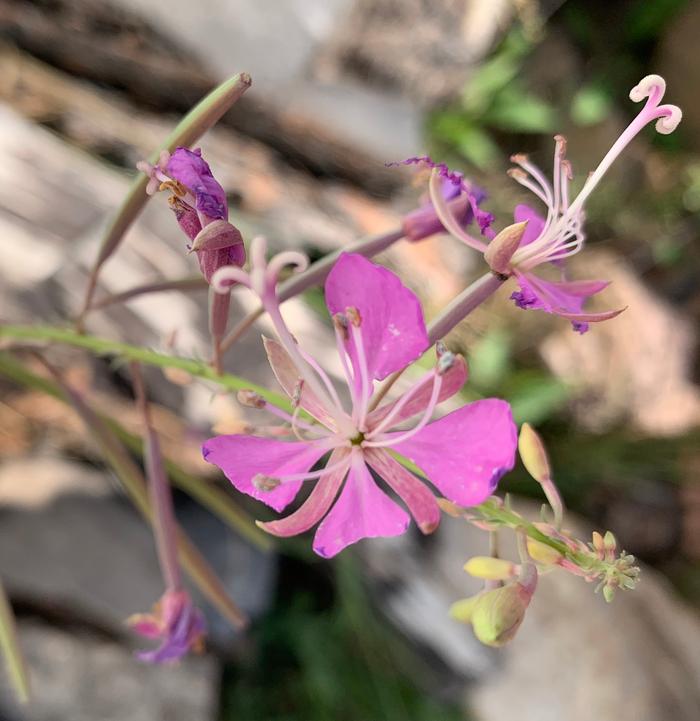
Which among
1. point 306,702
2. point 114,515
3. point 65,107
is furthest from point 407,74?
point 306,702

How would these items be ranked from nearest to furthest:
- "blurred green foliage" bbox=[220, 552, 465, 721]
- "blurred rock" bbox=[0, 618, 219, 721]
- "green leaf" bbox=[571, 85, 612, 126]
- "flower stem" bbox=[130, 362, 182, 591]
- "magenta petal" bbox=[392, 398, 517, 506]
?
"magenta petal" bbox=[392, 398, 517, 506] < "flower stem" bbox=[130, 362, 182, 591] < "blurred rock" bbox=[0, 618, 219, 721] < "blurred green foliage" bbox=[220, 552, 465, 721] < "green leaf" bbox=[571, 85, 612, 126]

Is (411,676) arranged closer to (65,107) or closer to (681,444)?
(681,444)

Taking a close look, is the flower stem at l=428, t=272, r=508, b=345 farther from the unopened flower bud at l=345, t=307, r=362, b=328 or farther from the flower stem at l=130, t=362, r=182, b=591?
the flower stem at l=130, t=362, r=182, b=591

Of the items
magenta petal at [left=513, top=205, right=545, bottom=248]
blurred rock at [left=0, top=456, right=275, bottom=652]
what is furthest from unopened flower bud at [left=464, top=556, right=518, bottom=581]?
blurred rock at [left=0, top=456, right=275, bottom=652]

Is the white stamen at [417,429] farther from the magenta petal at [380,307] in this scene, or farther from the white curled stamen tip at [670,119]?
the white curled stamen tip at [670,119]

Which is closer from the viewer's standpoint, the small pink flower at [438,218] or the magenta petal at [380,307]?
the magenta petal at [380,307]

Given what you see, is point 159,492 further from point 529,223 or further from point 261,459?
point 529,223

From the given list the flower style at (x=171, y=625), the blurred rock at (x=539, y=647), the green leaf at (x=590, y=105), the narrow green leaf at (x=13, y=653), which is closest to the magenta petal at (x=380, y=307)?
the flower style at (x=171, y=625)
